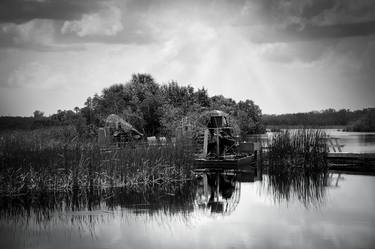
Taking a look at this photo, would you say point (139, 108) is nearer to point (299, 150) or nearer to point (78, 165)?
point (299, 150)

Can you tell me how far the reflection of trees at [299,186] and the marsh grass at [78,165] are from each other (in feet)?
15.2

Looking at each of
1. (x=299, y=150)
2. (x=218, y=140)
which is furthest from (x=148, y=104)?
(x=299, y=150)

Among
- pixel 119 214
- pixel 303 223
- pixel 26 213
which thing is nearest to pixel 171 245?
pixel 119 214

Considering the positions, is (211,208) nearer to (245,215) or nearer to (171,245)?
(245,215)

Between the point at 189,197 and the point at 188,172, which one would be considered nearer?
the point at 189,197

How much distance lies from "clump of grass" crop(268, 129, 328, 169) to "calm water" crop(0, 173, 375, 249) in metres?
6.31

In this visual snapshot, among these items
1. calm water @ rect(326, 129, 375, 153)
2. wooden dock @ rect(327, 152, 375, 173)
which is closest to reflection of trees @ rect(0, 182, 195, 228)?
wooden dock @ rect(327, 152, 375, 173)

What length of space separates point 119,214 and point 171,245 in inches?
137

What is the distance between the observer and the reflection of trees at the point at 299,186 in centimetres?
1702

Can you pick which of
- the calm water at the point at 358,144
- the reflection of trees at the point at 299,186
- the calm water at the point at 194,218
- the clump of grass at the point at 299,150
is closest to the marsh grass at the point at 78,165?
the calm water at the point at 194,218

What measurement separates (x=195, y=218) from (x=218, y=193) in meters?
4.93

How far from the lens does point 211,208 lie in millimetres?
15367

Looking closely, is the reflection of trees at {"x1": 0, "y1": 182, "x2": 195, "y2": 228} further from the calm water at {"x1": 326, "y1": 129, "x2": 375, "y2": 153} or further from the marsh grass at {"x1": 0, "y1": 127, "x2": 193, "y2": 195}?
the calm water at {"x1": 326, "y1": 129, "x2": 375, "y2": 153}

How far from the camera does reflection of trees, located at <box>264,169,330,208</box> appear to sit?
1702 centimetres
